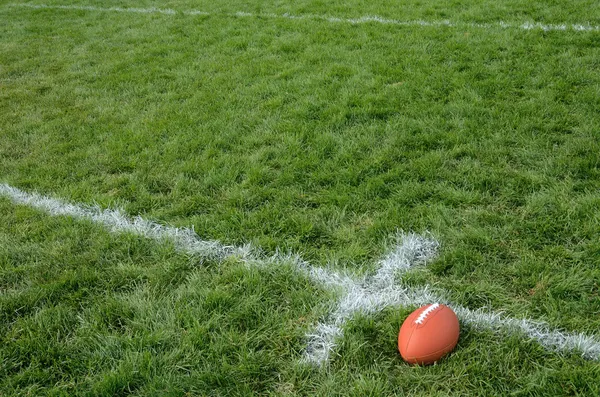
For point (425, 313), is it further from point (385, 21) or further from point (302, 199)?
point (385, 21)

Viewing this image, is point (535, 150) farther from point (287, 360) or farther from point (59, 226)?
point (59, 226)

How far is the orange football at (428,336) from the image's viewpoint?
2.04m

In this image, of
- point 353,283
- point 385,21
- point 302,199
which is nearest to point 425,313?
point 353,283

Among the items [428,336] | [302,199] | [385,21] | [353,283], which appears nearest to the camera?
[428,336]

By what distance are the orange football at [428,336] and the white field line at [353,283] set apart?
18cm

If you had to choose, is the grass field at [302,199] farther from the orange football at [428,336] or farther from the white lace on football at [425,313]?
the white lace on football at [425,313]

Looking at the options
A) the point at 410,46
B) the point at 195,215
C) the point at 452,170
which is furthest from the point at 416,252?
the point at 410,46

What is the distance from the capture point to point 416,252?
8.86 feet

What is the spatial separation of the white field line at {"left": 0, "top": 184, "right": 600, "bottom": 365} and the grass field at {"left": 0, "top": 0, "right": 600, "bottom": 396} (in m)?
0.05

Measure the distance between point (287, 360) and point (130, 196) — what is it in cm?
181

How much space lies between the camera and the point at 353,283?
2.53 m

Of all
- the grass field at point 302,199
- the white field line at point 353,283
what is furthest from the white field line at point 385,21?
the white field line at point 353,283

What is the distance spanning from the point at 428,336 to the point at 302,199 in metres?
1.43

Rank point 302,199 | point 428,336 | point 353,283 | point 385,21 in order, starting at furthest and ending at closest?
point 385,21 < point 302,199 < point 353,283 < point 428,336
